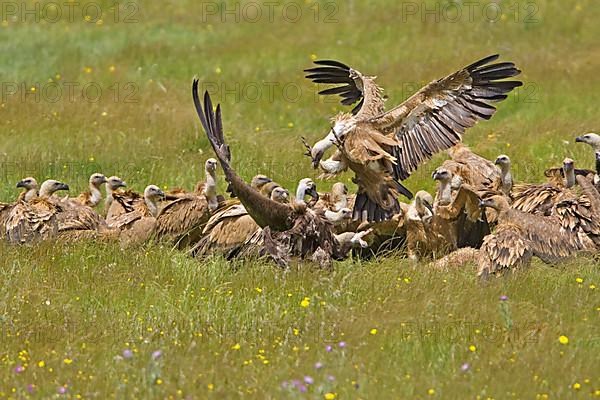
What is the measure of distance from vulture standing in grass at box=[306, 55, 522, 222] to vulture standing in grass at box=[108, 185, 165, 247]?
1.73m

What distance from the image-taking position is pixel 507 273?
938cm

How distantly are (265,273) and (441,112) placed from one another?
2431 mm

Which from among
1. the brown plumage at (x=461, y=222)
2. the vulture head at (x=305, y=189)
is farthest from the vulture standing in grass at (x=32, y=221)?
the brown plumage at (x=461, y=222)

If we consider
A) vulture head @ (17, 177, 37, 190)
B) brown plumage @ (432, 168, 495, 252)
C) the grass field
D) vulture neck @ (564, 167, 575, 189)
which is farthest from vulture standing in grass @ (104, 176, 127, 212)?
vulture neck @ (564, 167, 575, 189)

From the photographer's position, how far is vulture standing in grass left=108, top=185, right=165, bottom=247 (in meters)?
11.3

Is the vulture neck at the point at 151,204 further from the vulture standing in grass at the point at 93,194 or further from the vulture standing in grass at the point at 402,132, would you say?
the vulture standing in grass at the point at 402,132

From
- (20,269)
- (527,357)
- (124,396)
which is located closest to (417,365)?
(527,357)

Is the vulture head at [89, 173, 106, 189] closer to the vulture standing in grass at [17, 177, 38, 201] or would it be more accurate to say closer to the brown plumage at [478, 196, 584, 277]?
the vulture standing in grass at [17, 177, 38, 201]

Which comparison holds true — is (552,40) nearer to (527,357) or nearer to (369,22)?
(369,22)

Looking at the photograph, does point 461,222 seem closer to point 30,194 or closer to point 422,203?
point 422,203

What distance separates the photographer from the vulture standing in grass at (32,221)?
1089 cm

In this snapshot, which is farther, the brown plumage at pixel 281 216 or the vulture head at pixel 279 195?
the vulture head at pixel 279 195

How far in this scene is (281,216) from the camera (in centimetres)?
998

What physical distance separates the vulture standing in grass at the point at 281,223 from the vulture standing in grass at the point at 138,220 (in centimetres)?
156
